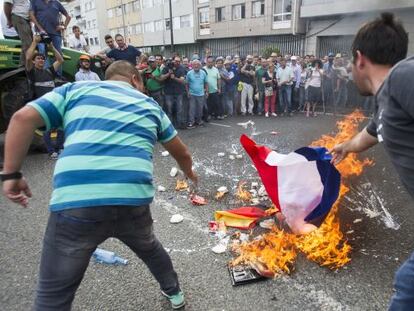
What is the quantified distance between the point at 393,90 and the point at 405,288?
0.94 m

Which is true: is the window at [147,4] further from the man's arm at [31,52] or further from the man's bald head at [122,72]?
the man's bald head at [122,72]

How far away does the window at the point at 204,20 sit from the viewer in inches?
1394

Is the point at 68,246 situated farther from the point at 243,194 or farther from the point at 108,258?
the point at 243,194

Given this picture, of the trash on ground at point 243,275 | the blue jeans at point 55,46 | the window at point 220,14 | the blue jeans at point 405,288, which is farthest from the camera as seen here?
the window at point 220,14

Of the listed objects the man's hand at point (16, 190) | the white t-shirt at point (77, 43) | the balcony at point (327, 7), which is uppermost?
the balcony at point (327, 7)

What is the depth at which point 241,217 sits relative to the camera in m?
4.03

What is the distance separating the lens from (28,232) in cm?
405

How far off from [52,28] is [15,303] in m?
6.41

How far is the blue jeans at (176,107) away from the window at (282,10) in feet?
62.0

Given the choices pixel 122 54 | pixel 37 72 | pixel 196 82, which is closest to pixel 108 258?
pixel 37 72

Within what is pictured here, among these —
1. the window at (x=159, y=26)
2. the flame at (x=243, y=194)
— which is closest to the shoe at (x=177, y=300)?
the flame at (x=243, y=194)

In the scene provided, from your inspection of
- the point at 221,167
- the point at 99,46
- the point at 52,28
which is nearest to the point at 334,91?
the point at 221,167

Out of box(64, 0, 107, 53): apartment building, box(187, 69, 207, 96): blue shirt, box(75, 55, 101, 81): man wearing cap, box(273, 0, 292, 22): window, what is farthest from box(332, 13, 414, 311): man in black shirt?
box(64, 0, 107, 53): apartment building

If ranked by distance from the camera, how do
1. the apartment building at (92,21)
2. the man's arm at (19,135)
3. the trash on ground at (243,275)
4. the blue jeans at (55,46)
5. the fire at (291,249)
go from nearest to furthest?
the man's arm at (19,135) < the trash on ground at (243,275) < the fire at (291,249) < the blue jeans at (55,46) < the apartment building at (92,21)
